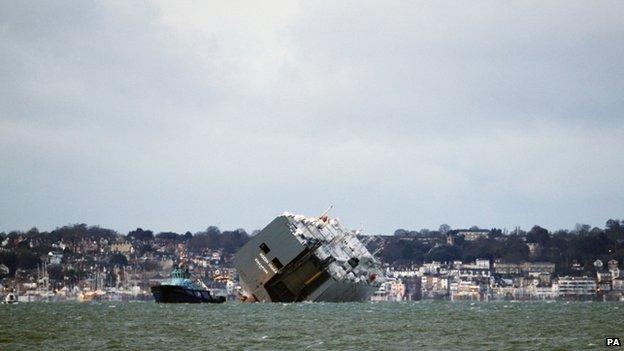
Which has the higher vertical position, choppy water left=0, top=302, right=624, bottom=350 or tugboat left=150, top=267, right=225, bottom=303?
tugboat left=150, top=267, right=225, bottom=303

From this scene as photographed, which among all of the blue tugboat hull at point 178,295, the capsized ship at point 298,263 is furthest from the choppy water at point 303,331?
the blue tugboat hull at point 178,295

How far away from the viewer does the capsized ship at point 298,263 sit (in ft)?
363

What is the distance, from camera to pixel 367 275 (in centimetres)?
12294

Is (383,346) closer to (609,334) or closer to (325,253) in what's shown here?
(609,334)

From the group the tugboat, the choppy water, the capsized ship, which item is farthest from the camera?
the tugboat

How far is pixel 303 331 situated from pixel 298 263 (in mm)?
38395

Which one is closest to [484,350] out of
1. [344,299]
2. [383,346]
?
[383,346]

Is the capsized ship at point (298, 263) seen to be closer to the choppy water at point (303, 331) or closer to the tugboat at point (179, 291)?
the tugboat at point (179, 291)

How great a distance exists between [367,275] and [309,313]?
28656 millimetres

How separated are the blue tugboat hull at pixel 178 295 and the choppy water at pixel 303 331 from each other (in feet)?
93.9

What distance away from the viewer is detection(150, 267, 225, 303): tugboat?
126375 millimetres

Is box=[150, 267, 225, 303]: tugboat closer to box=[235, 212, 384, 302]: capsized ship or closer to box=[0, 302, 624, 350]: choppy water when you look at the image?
box=[235, 212, 384, 302]: capsized ship

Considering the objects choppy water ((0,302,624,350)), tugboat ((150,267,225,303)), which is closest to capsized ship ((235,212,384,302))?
tugboat ((150,267,225,303))

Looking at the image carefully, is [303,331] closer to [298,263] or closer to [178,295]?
[298,263]
